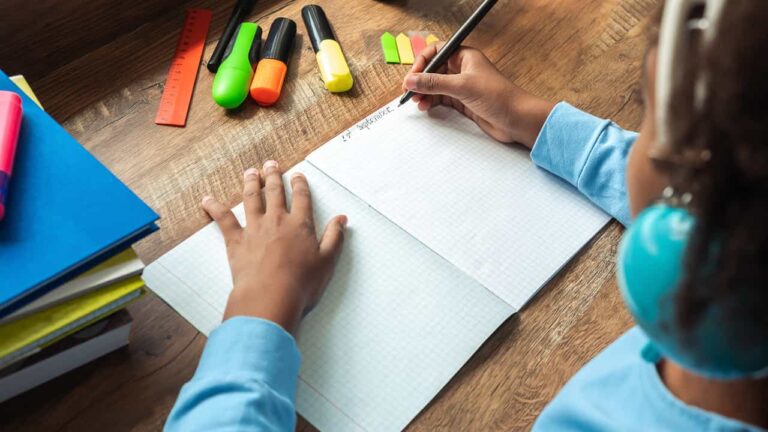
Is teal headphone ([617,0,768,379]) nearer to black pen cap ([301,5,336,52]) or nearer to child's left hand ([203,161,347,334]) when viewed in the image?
child's left hand ([203,161,347,334])

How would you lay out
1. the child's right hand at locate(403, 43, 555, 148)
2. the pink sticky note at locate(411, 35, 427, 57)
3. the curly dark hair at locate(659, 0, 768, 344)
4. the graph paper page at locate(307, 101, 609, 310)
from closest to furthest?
the curly dark hair at locate(659, 0, 768, 344) < the graph paper page at locate(307, 101, 609, 310) < the child's right hand at locate(403, 43, 555, 148) < the pink sticky note at locate(411, 35, 427, 57)

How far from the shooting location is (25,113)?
69 cm

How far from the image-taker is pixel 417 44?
3.20 feet

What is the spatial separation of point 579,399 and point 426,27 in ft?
1.91

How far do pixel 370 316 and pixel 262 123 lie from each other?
0.30m

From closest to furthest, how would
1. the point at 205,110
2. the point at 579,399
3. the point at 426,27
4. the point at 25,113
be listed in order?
the point at 579,399 → the point at 25,113 → the point at 205,110 → the point at 426,27

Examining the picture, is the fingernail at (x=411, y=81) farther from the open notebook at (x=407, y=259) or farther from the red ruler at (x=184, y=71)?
the red ruler at (x=184, y=71)

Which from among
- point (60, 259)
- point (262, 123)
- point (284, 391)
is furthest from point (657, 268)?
point (262, 123)

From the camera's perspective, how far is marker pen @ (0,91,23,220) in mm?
626

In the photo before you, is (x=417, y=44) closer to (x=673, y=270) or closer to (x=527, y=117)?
(x=527, y=117)

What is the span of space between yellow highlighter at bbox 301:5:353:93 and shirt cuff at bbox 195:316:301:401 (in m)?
0.36

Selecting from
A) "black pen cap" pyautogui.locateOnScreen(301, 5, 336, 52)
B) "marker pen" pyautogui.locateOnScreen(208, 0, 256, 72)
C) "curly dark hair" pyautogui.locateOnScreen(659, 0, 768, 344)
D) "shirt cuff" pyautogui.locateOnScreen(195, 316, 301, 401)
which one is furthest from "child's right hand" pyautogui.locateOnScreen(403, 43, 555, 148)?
"curly dark hair" pyautogui.locateOnScreen(659, 0, 768, 344)

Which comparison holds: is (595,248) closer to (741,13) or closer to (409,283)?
(409,283)

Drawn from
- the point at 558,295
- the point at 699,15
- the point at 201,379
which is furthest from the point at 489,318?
the point at 699,15
